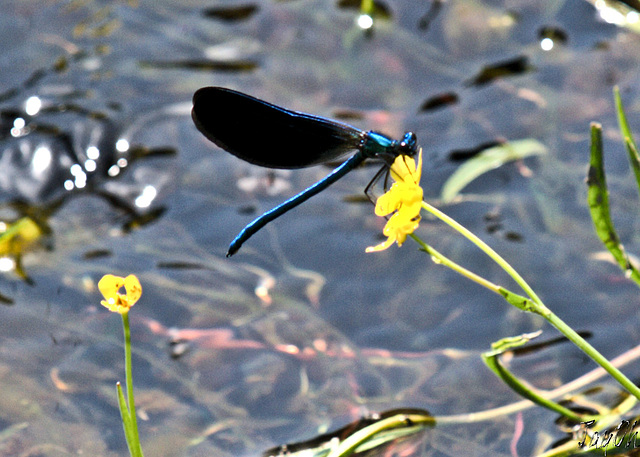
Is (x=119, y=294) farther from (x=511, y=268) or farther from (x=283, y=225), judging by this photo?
(x=283, y=225)

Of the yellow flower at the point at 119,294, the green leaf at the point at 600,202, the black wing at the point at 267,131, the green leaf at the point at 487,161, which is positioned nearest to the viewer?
the yellow flower at the point at 119,294

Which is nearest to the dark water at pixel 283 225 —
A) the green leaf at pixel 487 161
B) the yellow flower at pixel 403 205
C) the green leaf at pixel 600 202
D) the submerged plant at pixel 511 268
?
the green leaf at pixel 487 161

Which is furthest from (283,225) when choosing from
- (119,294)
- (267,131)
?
(119,294)

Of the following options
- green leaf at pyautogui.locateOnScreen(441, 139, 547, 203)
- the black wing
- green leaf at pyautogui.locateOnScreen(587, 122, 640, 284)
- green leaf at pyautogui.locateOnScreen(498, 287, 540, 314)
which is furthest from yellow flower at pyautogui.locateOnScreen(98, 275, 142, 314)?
green leaf at pyautogui.locateOnScreen(441, 139, 547, 203)

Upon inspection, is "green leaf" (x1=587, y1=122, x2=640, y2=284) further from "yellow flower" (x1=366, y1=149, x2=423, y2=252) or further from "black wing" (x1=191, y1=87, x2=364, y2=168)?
"black wing" (x1=191, y1=87, x2=364, y2=168)

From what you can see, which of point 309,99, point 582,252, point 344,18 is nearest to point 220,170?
point 309,99

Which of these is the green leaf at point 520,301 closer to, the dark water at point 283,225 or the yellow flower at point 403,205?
the yellow flower at point 403,205
